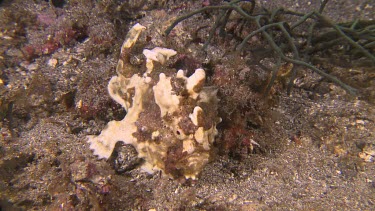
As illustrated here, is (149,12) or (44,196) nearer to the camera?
(44,196)

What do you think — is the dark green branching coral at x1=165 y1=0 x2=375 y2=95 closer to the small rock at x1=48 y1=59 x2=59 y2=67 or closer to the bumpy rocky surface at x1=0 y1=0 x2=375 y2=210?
the bumpy rocky surface at x1=0 y1=0 x2=375 y2=210

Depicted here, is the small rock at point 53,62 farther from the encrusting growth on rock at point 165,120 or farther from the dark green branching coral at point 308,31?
the dark green branching coral at point 308,31

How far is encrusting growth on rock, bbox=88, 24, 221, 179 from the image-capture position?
2.10 meters

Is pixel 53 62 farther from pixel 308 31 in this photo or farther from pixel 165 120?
pixel 308 31

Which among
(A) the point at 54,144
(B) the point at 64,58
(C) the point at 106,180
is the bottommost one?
(C) the point at 106,180

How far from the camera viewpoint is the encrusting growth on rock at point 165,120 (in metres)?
2.10

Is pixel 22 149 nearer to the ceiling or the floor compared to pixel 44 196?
nearer to the ceiling

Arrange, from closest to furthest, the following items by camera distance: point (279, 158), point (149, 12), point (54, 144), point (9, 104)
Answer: point (279, 158) → point (54, 144) → point (9, 104) → point (149, 12)

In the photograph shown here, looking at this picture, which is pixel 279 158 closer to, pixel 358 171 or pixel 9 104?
pixel 358 171

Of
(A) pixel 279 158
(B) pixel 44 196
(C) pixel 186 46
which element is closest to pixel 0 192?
(B) pixel 44 196

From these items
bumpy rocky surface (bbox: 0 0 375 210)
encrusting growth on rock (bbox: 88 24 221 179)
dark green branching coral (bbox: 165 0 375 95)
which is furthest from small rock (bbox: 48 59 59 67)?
dark green branching coral (bbox: 165 0 375 95)

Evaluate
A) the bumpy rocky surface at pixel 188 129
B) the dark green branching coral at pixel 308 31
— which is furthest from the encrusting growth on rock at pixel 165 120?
the dark green branching coral at pixel 308 31

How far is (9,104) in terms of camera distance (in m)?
3.19

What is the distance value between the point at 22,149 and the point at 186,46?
2453 millimetres
